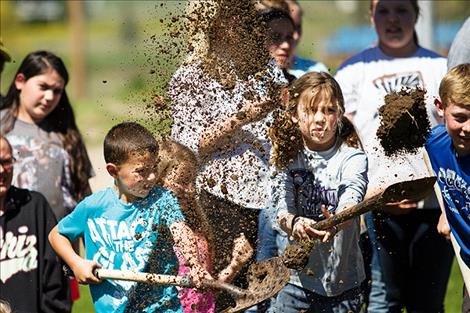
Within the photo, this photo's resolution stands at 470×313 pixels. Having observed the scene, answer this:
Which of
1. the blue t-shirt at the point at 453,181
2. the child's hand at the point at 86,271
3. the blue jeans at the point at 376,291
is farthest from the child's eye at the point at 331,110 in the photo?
the child's hand at the point at 86,271

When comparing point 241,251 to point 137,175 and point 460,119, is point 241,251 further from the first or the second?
point 460,119

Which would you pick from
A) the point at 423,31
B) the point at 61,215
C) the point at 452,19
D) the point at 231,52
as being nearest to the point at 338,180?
the point at 231,52

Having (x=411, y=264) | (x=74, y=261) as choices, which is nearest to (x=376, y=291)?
(x=411, y=264)

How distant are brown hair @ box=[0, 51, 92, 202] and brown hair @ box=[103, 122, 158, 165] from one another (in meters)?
1.24

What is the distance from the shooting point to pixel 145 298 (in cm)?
533

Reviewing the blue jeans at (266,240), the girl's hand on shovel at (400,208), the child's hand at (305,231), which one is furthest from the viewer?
the girl's hand on shovel at (400,208)

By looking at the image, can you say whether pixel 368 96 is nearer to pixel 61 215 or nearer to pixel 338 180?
pixel 338 180

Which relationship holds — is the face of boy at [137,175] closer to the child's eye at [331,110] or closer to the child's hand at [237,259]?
the child's hand at [237,259]

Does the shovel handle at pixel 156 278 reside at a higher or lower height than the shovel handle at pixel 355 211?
A: lower

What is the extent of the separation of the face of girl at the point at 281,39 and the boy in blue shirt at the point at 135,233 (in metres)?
1.05

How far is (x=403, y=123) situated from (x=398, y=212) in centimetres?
116

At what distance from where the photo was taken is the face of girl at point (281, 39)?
19.9 feet

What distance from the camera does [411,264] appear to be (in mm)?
6246

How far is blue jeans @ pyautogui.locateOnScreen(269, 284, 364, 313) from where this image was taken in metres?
5.38
